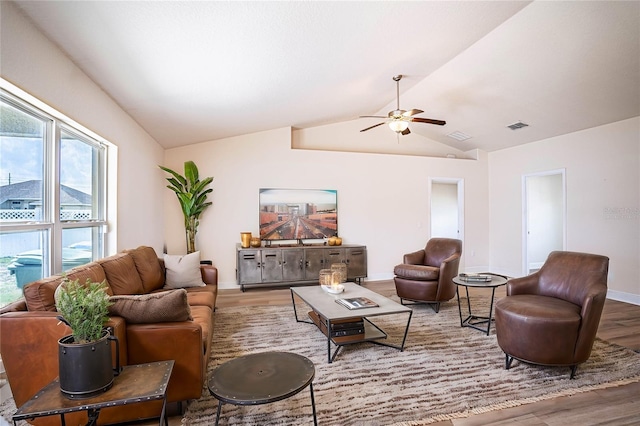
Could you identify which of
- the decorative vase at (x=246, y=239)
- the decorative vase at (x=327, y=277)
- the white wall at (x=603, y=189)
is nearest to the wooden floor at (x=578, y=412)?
the decorative vase at (x=327, y=277)

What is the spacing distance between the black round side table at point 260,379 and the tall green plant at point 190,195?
387 centimetres

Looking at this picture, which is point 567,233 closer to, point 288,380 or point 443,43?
point 443,43

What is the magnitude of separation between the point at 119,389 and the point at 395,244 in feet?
18.3

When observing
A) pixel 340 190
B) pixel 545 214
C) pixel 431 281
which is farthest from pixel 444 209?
pixel 431 281

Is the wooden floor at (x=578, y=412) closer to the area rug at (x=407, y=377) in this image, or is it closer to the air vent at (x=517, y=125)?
the area rug at (x=407, y=377)

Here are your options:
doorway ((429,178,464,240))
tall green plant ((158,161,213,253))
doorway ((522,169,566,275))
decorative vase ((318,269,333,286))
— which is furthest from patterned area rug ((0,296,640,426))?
doorway ((522,169,566,275))

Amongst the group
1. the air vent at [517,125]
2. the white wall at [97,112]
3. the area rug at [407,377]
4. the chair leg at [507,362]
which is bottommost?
the area rug at [407,377]

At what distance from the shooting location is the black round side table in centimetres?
153

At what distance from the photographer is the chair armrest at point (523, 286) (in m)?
3.06

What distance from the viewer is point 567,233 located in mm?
5441

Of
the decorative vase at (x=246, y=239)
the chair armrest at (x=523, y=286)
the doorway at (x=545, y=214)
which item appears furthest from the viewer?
the doorway at (x=545, y=214)

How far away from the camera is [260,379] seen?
5.53 ft

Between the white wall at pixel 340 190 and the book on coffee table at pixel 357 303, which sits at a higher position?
the white wall at pixel 340 190

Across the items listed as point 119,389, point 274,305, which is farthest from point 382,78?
point 119,389
